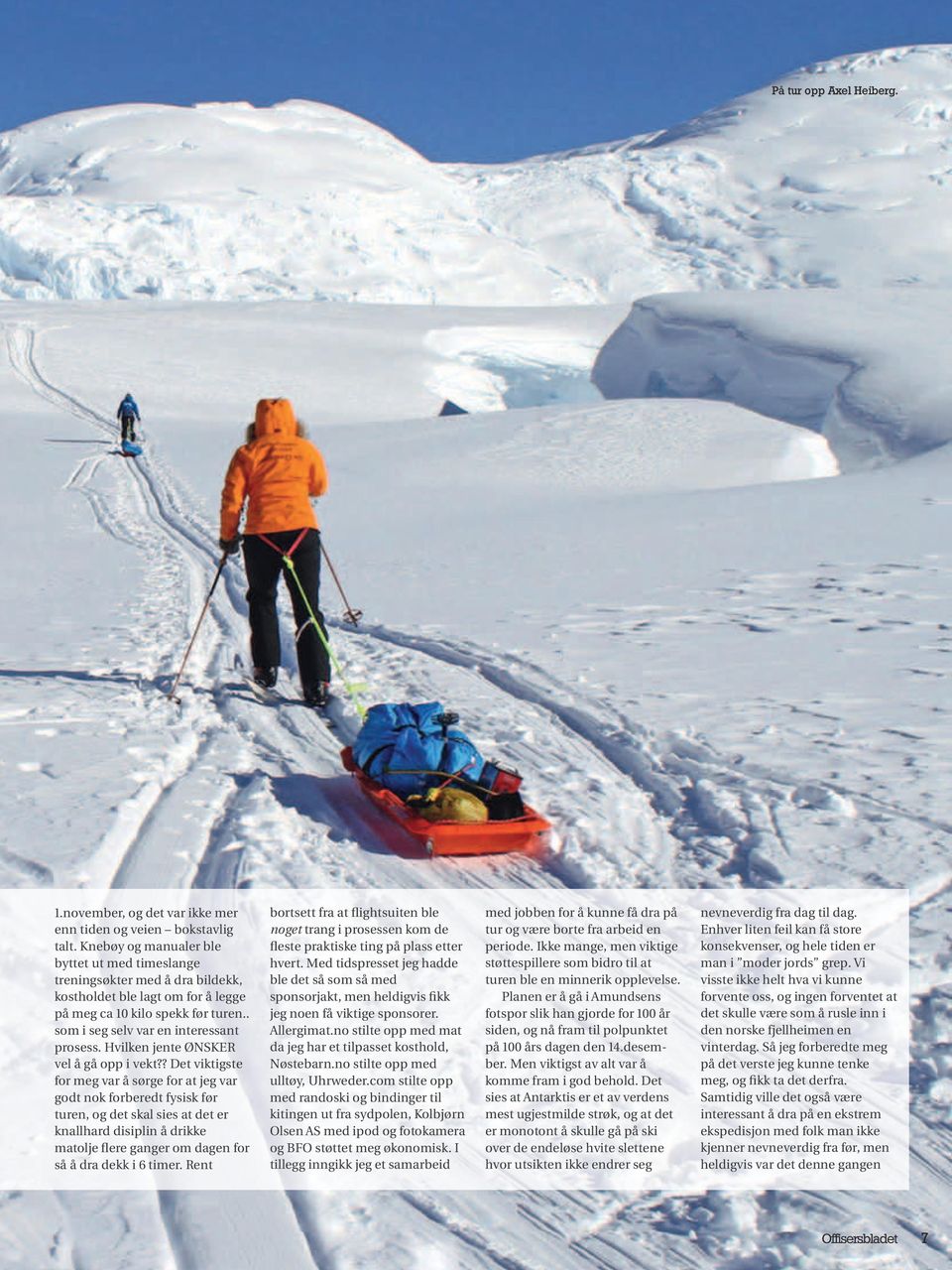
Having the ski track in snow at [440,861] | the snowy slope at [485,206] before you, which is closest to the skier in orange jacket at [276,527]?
the ski track in snow at [440,861]

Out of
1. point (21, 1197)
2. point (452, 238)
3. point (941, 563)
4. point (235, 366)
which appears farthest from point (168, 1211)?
point (452, 238)

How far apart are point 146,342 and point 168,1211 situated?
32865mm

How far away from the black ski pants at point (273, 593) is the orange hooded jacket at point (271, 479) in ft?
0.24

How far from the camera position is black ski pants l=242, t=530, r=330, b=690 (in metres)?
5.59

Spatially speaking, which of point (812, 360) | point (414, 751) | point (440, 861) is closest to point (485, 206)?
point (812, 360)

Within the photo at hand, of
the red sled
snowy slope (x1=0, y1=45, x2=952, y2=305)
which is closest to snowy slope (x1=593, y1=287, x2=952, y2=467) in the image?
the red sled

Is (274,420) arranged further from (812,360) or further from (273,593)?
(812,360)

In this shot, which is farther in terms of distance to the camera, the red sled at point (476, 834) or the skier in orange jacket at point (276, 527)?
the skier in orange jacket at point (276, 527)

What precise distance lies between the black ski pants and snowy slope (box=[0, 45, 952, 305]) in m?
54.0

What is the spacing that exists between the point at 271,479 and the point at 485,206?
77147 millimetres

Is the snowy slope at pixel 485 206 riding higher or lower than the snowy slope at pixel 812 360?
higher

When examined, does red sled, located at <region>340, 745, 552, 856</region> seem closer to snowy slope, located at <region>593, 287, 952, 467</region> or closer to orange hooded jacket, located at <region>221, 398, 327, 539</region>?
orange hooded jacket, located at <region>221, 398, 327, 539</region>

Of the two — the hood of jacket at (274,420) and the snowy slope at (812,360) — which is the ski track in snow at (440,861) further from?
the snowy slope at (812,360)

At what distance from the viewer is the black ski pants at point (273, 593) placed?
5.59 metres
